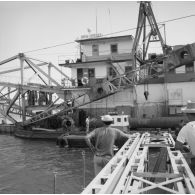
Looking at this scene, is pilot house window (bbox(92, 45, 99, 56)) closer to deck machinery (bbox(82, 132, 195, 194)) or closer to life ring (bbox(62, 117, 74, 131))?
life ring (bbox(62, 117, 74, 131))

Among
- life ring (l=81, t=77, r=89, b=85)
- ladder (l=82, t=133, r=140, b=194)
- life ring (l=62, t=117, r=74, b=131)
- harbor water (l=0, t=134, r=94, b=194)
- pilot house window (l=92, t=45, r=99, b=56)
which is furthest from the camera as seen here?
pilot house window (l=92, t=45, r=99, b=56)

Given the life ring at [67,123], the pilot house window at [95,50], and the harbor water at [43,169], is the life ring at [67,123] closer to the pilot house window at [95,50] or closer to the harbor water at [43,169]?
the harbor water at [43,169]

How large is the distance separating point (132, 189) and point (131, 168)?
63.5 inches

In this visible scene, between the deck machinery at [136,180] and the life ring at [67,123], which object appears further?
the life ring at [67,123]

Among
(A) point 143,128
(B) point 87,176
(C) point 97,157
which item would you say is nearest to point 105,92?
(A) point 143,128

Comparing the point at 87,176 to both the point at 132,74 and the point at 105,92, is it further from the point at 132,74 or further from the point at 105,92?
the point at 132,74

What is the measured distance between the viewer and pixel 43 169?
18.8 m

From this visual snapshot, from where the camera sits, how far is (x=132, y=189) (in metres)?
5.41

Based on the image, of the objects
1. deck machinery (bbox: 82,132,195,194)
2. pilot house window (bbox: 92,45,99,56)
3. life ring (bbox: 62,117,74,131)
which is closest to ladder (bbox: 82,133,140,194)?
deck machinery (bbox: 82,132,195,194)

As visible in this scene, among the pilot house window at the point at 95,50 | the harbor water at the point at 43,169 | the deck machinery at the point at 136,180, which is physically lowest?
the harbor water at the point at 43,169

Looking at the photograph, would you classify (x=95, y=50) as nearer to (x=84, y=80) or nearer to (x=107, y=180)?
(x=84, y=80)

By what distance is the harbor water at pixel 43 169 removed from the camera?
1436 cm

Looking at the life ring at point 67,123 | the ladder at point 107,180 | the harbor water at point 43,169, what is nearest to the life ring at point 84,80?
the life ring at point 67,123

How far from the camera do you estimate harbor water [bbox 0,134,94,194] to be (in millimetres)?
14362
